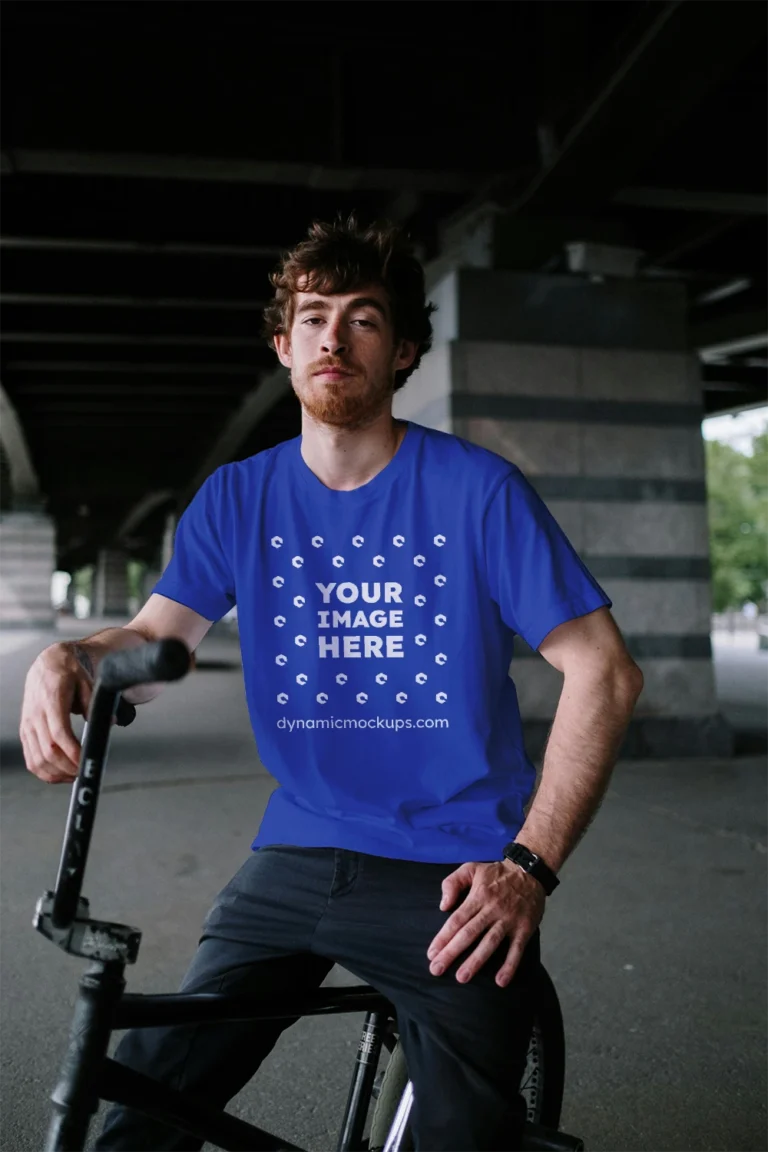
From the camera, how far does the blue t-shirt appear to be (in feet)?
6.35

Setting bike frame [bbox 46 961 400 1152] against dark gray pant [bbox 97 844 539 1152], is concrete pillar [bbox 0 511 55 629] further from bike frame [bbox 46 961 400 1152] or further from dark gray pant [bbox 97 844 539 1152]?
bike frame [bbox 46 961 400 1152]

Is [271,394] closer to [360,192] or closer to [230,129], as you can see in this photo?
[360,192]

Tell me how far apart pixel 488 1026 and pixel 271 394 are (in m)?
19.5

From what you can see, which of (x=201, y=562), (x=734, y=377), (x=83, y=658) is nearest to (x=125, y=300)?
(x=734, y=377)

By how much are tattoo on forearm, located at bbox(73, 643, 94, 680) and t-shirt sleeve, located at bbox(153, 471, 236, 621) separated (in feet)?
0.88

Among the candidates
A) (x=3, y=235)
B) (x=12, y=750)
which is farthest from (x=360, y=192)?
(x=12, y=750)

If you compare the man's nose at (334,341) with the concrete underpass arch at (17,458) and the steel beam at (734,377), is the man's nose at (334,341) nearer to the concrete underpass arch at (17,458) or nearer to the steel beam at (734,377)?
the steel beam at (734,377)

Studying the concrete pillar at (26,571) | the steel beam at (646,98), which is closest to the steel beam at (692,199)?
the steel beam at (646,98)

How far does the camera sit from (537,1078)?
2.00 meters

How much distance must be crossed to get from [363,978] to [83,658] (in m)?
0.71

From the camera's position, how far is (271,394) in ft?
67.9

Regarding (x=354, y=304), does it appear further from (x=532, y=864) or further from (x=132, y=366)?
(x=132, y=366)

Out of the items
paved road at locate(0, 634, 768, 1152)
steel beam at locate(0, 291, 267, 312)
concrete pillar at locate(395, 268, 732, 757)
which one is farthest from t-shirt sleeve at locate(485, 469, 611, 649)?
steel beam at locate(0, 291, 267, 312)

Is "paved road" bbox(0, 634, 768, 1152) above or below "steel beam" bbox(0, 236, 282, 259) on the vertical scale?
below
